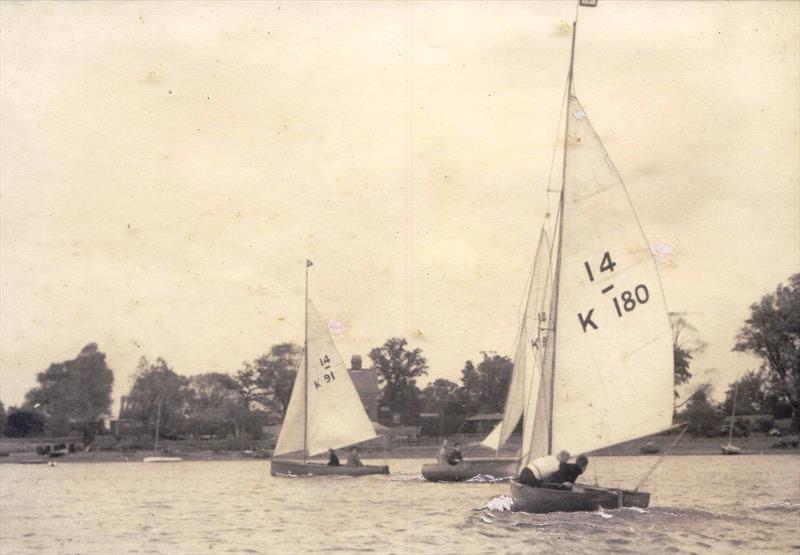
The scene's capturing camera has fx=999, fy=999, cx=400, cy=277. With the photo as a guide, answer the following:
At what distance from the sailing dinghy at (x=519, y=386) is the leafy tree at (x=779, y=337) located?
3111 centimetres

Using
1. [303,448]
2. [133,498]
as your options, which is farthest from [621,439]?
[303,448]

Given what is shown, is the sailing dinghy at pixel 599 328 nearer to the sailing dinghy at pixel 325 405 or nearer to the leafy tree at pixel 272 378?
the sailing dinghy at pixel 325 405

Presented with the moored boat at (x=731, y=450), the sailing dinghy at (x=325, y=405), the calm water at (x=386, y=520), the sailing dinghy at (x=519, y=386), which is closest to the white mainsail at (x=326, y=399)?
the sailing dinghy at (x=325, y=405)

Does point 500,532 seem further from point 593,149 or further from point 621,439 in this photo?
point 593,149

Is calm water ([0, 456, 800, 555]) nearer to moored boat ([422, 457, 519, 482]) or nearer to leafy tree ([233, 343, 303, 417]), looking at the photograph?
moored boat ([422, 457, 519, 482])

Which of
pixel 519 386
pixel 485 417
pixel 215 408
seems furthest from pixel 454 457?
pixel 215 408

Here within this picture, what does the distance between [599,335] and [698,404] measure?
5113cm

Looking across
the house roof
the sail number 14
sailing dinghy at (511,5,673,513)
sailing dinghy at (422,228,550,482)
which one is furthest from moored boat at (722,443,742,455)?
the sail number 14

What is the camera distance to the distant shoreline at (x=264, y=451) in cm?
6556

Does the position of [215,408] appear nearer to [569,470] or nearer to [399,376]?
[399,376]

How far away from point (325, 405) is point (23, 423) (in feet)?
175

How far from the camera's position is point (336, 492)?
111 ft

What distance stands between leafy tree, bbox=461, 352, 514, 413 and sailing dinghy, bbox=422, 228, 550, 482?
45627 mm

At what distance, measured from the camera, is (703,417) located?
67812 mm
